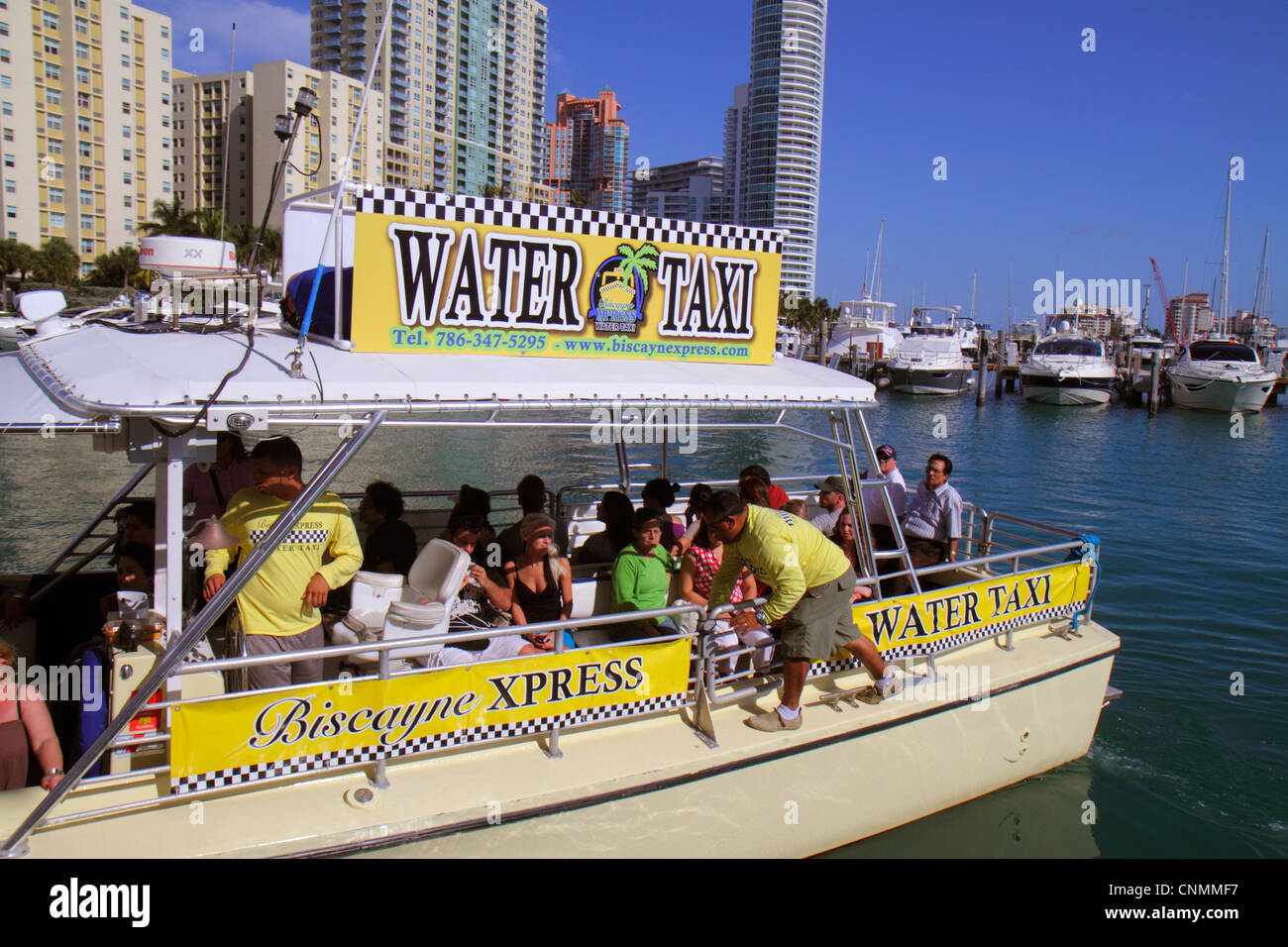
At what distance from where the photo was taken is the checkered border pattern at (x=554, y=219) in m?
4.46

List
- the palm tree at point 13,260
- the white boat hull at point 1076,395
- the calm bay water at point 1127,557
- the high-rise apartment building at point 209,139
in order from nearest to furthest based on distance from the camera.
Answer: the calm bay water at point 1127,557 → the white boat hull at point 1076,395 → the palm tree at point 13,260 → the high-rise apartment building at point 209,139

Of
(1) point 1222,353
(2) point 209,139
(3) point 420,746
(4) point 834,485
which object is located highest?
(2) point 209,139

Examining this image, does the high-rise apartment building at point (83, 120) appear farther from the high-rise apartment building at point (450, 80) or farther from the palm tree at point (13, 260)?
the high-rise apartment building at point (450, 80)

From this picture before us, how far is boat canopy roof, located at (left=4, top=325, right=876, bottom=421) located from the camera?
3883 mm

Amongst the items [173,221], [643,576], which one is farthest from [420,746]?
[173,221]

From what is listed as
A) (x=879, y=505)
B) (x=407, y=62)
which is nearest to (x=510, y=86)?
(x=407, y=62)

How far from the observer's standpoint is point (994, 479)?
2586 cm

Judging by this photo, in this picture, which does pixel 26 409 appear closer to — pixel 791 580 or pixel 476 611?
pixel 476 611

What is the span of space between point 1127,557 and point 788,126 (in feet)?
482

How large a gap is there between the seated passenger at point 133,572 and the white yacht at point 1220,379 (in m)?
56.1

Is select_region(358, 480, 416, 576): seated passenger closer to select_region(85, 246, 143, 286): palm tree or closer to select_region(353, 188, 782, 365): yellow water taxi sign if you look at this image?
select_region(353, 188, 782, 365): yellow water taxi sign

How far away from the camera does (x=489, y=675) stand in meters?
4.53

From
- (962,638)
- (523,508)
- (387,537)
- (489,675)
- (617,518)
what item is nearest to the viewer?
(489,675)

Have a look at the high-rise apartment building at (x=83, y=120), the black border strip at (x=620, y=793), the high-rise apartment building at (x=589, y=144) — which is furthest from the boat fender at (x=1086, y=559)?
the high-rise apartment building at (x=589, y=144)
